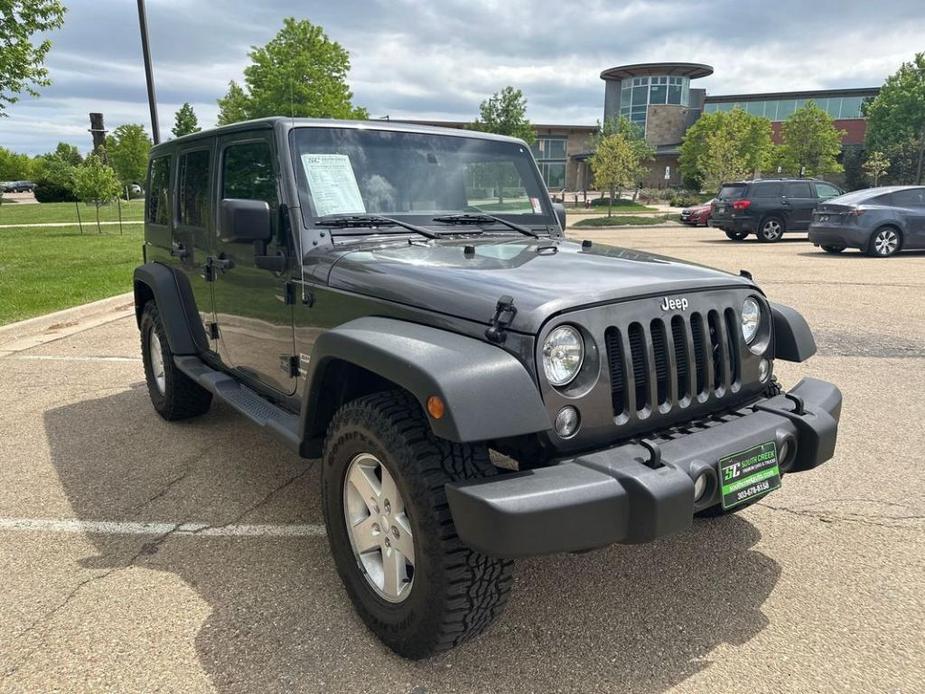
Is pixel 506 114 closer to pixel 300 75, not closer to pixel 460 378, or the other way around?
pixel 300 75

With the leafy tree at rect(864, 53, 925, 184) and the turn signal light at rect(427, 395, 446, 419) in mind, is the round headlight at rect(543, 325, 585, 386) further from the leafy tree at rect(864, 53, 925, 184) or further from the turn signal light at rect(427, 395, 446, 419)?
the leafy tree at rect(864, 53, 925, 184)

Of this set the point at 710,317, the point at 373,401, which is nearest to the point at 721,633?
the point at 710,317

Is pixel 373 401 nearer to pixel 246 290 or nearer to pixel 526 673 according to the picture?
pixel 526 673

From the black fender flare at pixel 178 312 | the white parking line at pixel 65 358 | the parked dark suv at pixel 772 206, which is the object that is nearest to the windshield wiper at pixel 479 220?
the black fender flare at pixel 178 312

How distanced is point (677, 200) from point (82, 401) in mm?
45169

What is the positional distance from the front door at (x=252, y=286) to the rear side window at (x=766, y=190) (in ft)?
57.4

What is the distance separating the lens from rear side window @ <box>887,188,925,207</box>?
563 inches

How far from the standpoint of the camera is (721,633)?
2.56 m

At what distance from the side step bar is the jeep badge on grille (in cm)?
159

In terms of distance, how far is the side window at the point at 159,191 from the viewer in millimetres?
4809

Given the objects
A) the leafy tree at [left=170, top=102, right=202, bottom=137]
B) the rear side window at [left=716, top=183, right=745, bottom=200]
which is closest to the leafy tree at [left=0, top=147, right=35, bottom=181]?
the leafy tree at [left=170, top=102, right=202, bottom=137]

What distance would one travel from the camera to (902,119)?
46094 millimetres

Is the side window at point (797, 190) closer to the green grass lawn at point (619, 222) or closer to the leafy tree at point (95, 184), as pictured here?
the green grass lawn at point (619, 222)

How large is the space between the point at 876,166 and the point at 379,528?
163 ft
